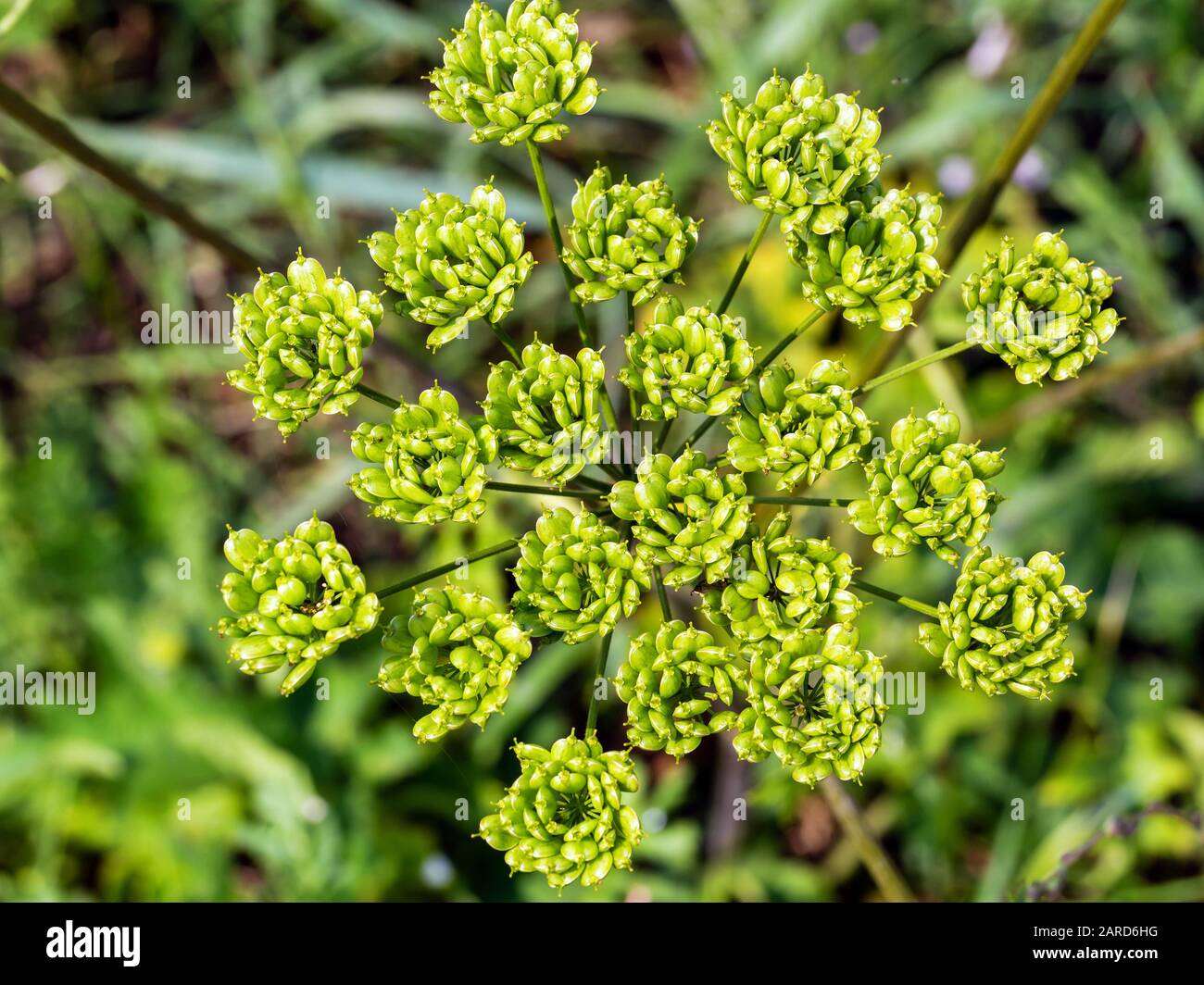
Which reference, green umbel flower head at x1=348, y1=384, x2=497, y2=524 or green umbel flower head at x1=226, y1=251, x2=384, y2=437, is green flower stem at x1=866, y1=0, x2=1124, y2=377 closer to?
green umbel flower head at x1=348, y1=384, x2=497, y2=524

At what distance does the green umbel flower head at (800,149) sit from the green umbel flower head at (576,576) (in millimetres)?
941

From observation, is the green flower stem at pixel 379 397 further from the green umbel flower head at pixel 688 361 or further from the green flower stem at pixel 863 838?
the green flower stem at pixel 863 838

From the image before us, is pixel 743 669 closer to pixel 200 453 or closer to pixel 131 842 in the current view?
pixel 131 842

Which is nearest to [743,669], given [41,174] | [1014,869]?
[1014,869]

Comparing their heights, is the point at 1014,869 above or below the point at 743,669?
below

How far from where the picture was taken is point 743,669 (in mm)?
2754

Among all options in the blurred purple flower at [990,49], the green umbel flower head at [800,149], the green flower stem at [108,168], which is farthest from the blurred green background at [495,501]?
the green umbel flower head at [800,149]

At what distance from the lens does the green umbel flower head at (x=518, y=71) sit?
2.73 metres

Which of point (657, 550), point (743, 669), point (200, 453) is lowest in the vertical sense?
point (743, 669)

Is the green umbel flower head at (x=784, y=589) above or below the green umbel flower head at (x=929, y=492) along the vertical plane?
below

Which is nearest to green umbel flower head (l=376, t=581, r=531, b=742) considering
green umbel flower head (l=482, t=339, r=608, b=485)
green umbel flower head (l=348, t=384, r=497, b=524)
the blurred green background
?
green umbel flower head (l=348, t=384, r=497, b=524)

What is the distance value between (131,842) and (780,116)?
418 centimetres

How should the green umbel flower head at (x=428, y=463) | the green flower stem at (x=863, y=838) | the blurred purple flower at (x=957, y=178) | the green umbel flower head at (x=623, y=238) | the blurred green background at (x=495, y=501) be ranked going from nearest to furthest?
the green umbel flower head at (x=428, y=463), the green umbel flower head at (x=623, y=238), the green flower stem at (x=863, y=838), the blurred green background at (x=495, y=501), the blurred purple flower at (x=957, y=178)

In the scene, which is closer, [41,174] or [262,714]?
[262,714]
